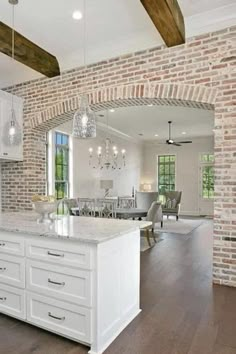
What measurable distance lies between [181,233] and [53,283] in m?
5.32

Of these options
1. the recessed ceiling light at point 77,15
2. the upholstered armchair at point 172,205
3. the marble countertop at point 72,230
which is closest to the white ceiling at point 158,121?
the upholstered armchair at point 172,205

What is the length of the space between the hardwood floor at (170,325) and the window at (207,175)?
7773 mm

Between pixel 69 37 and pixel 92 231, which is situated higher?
pixel 69 37

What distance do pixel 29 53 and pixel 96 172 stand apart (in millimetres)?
4906

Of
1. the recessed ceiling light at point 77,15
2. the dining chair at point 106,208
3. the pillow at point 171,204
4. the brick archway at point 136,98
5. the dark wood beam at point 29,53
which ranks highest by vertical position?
the recessed ceiling light at point 77,15

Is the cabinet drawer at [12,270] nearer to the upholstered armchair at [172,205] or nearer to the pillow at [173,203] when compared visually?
the upholstered armchair at [172,205]

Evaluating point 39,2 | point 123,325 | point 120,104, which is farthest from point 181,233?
point 39,2

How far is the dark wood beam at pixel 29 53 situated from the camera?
12.2 feet

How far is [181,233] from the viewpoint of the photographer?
23.2ft

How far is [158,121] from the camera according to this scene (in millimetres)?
8562

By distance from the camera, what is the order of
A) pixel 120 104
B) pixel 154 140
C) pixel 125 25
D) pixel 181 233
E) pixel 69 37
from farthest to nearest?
1. pixel 154 140
2. pixel 181 233
3. pixel 120 104
4. pixel 69 37
5. pixel 125 25

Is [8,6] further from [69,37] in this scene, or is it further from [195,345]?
[195,345]

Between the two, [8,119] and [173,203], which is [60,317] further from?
[173,203]

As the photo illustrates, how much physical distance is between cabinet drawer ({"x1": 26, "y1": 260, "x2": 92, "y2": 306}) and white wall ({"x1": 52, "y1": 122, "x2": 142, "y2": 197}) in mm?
5115
